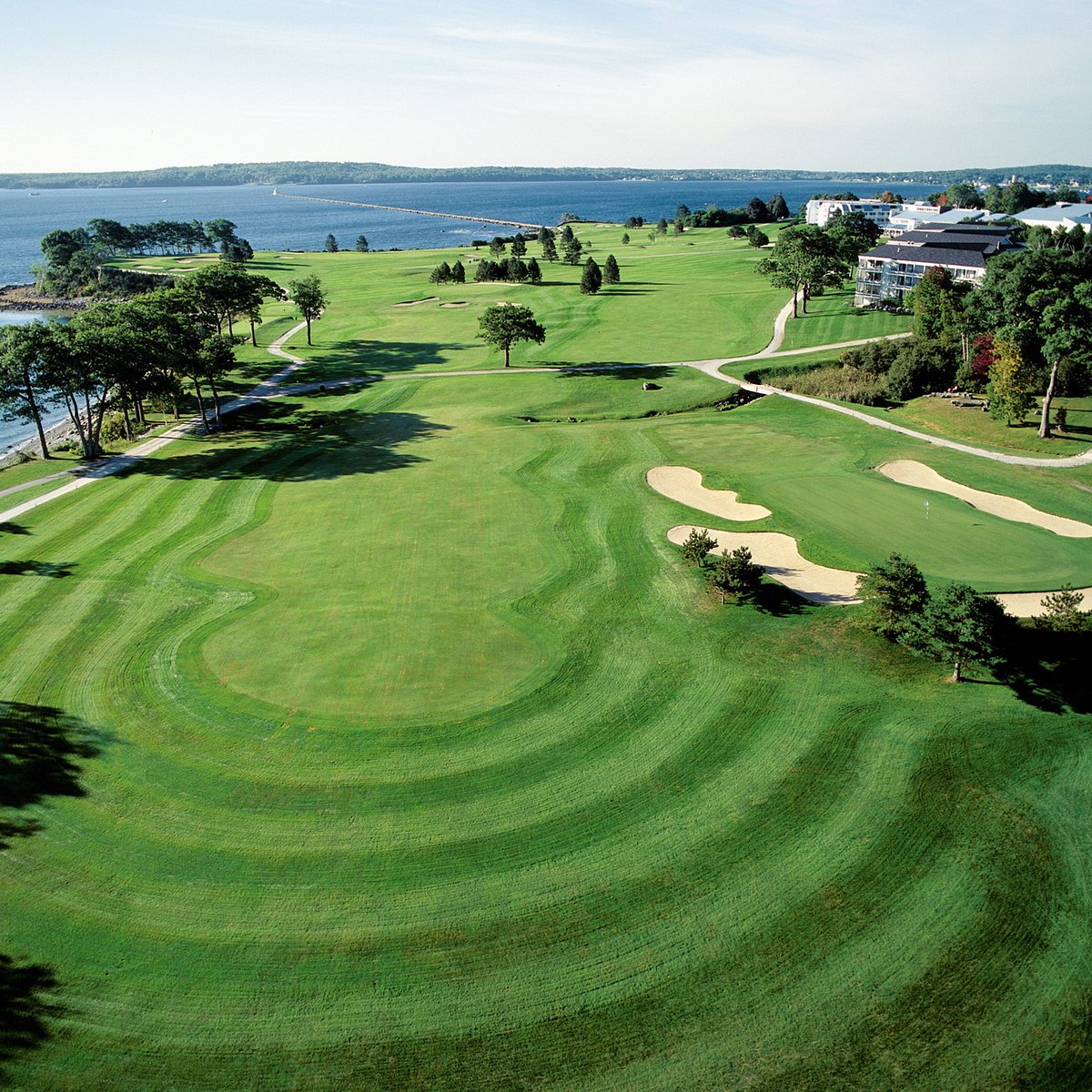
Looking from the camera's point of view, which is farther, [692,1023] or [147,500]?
[147,500]

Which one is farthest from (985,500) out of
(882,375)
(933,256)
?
(933,256)

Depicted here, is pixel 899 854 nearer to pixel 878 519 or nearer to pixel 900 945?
pixel 900 945

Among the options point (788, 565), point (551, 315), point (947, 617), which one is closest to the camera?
point (947, 617)

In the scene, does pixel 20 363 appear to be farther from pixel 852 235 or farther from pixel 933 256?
pixel 852 235

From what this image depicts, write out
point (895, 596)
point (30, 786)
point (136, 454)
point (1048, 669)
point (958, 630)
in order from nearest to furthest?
point (30, 786) → point (958, 630) → point (1048, 669) → point (895, 596) → point (136, 454)

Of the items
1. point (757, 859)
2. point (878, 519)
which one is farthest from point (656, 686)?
point (878, 519)

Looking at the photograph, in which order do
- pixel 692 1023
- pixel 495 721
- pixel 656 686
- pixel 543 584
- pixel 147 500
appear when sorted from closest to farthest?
pixel 692 1023
pixel 495 721
pixel 656 686
pixel 543 584
pixel 147 500

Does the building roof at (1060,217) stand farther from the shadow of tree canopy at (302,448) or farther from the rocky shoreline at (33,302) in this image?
the rocky shoreline at (33,302)
